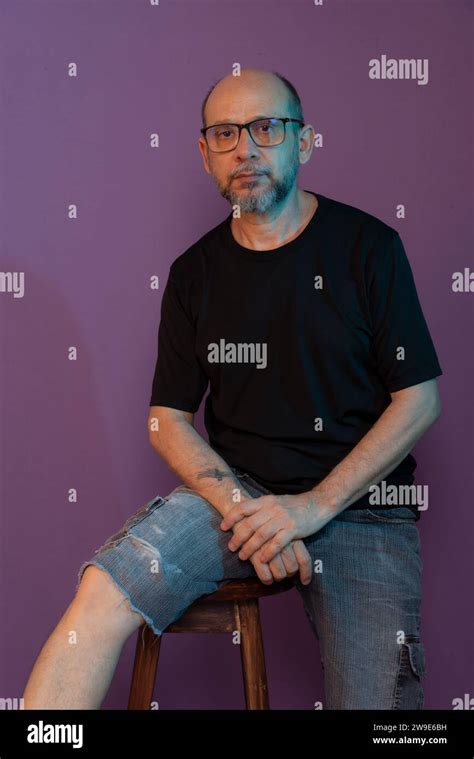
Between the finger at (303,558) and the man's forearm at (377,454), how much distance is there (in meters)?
0.07

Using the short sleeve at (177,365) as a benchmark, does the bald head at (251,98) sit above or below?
above

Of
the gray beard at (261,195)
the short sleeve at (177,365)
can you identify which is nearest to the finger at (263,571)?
the short sleeve at (177,365)

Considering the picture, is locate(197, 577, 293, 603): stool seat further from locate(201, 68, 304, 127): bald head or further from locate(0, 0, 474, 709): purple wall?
locate(201, 68, 304, 127): bald head

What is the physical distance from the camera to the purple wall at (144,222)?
211 centimetres

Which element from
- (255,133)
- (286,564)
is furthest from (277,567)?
(255,133)

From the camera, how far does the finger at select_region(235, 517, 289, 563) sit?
1.54m

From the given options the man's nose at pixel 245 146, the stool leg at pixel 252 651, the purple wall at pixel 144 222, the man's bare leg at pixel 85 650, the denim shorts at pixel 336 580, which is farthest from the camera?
the purple wall at pixel 144 222

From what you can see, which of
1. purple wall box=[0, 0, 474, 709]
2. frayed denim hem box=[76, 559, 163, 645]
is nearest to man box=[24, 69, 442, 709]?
frayed denim hem box=[76, 559, 163, 645]

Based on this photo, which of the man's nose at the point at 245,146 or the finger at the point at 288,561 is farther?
the man's nose at the point at 245,146

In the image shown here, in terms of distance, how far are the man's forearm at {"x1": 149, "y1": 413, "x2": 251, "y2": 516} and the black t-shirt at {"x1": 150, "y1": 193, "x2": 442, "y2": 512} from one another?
0.05 metres

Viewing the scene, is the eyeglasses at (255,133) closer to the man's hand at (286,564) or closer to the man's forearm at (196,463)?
the man's forearm at (196,463)

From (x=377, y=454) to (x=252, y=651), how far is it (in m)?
0.37
